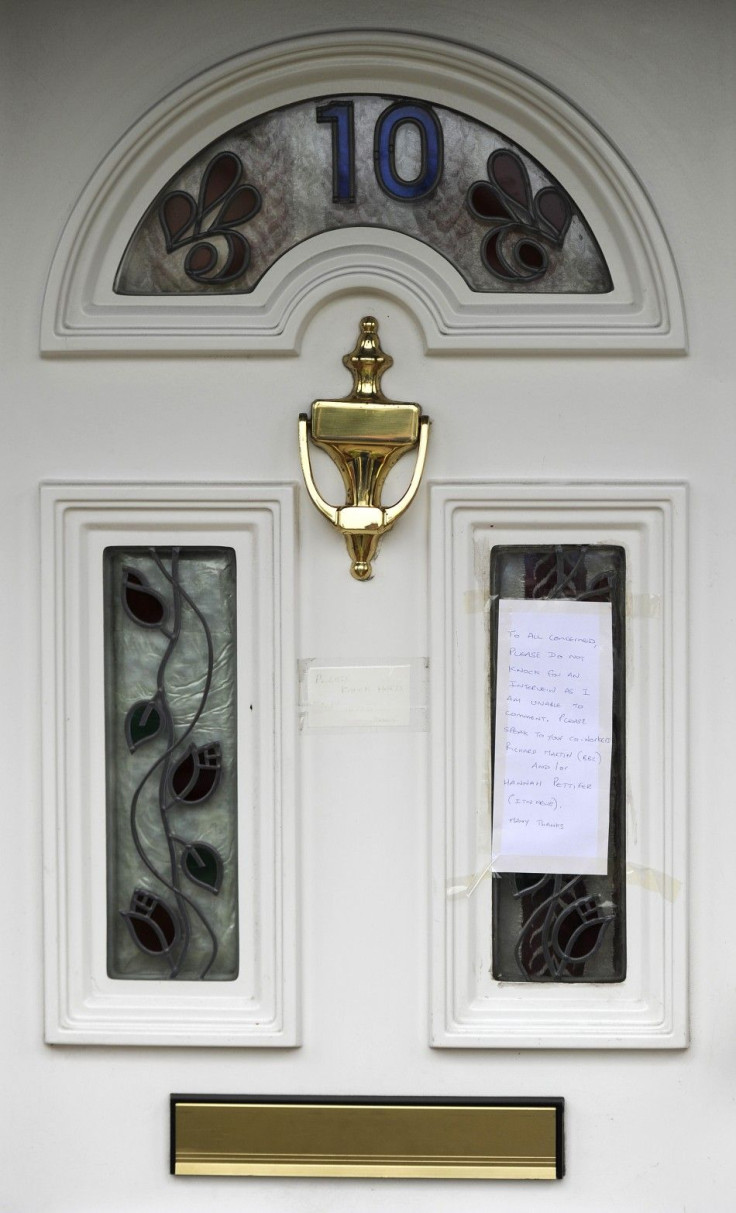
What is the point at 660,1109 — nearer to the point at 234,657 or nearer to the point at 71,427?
the point at 234,657

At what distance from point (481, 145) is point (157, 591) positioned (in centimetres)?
96

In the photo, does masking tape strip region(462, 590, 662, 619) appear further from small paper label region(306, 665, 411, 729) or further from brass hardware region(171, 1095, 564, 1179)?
brass hardware region(171, 1095, 564, 1179)

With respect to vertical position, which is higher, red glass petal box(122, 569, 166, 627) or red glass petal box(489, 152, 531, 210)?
red glass petal box(489, 152, 531, 210)

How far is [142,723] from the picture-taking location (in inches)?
71.1

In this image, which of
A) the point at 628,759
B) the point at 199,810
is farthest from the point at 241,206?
the point at 628,759

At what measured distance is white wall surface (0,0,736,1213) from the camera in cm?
176

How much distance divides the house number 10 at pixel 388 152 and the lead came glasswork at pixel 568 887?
0.65 metres

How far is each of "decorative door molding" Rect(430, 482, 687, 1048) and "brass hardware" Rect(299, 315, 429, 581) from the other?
0.31 feet

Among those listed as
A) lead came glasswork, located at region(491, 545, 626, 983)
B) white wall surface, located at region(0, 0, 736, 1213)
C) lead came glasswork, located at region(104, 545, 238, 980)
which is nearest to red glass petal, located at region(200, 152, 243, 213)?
white wall surface, located at region(0, 0, 736, 1213)

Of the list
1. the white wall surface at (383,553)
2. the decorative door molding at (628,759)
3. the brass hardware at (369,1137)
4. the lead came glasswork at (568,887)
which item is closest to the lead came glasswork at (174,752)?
the white wall surface at (383,553)

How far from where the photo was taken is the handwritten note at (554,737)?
5.84 feet

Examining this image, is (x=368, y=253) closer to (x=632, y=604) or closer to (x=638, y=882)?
(x=632, y=604)

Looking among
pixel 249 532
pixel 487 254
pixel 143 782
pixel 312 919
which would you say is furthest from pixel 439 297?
pixel 312 919

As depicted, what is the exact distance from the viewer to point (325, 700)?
1784 mm
